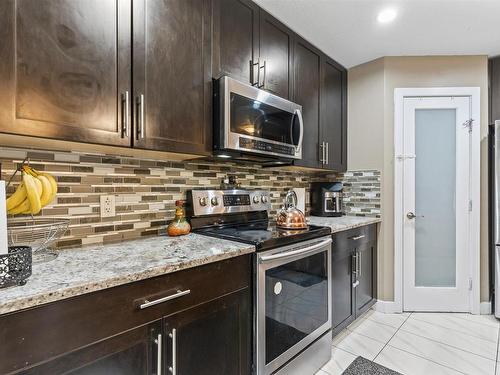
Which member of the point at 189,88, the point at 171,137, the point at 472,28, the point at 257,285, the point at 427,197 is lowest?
the point at 257,285

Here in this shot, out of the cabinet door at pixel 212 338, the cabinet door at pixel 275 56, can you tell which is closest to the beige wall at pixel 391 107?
the cabinet door at pixel 275 56

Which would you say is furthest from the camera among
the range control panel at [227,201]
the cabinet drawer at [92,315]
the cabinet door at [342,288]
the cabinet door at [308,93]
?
the cabinet door at [308,93]

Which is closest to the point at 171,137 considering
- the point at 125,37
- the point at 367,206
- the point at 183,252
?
the point at 125,37

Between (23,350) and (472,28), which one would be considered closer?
(23,350)

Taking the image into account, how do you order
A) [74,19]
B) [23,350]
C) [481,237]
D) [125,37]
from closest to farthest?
[23,350] < [74,19] < [125,37] < [481,237]

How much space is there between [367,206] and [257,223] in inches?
52.7

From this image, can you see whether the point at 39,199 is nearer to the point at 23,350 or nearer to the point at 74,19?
the point at 23,350

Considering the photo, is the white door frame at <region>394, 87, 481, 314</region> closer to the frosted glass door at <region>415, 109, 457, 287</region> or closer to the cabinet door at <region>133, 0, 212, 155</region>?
the frosted glass door at <region>415, 109, 457, 287</region>

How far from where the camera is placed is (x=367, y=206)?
2822mm

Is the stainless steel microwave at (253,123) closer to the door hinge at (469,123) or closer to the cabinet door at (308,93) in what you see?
the cabinet door at (308,93)

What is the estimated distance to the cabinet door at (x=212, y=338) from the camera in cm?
106

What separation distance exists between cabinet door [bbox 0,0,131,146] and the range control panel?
66cm

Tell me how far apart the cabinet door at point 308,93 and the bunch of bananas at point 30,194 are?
163 centimetres

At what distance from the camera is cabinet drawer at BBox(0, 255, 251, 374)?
72 centimetres
